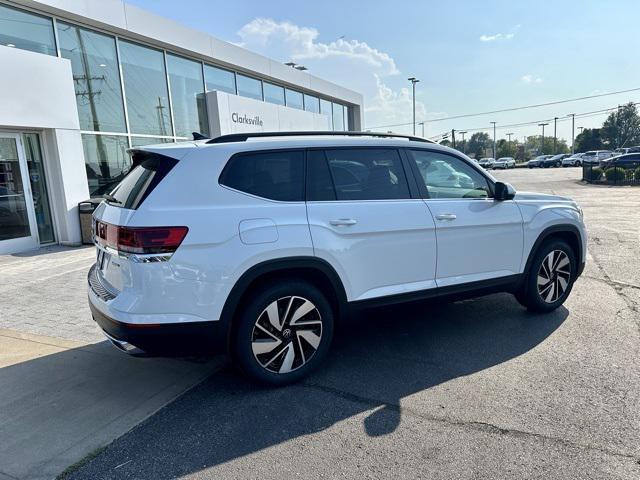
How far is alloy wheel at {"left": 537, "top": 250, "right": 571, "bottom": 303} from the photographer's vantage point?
4805 millimetres

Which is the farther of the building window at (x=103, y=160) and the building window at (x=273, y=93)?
the building window at (x=273, y=93)

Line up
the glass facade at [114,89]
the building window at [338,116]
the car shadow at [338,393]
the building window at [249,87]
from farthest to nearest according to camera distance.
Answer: the building window at [338,116] → the building window at [249,87] → the glass facade at [114,89] → the car shadow at [338,393]

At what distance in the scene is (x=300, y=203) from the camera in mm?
3420

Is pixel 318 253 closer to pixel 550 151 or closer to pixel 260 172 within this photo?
pixel 260 172

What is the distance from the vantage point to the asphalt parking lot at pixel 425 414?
8.48ft

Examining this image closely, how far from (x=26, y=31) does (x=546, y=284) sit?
34.0 ft

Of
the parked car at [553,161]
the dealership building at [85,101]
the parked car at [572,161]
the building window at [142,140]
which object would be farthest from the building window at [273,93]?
the parked car at [553,161]

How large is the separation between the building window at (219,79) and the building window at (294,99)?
4002 millimetres

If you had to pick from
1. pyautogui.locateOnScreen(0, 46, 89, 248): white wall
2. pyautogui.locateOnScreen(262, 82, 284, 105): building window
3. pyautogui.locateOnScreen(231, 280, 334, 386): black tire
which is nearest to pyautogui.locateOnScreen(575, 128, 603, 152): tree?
pyautogui.locateOnScreen(262, 82, 284, 105): building window

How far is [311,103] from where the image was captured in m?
21.6

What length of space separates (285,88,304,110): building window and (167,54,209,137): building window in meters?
5.87

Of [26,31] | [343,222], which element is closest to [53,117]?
[26,31]

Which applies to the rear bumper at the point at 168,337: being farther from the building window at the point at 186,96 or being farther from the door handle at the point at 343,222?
→ the building window at the point at 186,96

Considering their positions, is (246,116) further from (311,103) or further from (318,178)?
(318,178)
